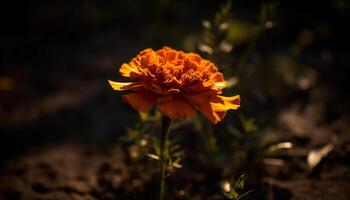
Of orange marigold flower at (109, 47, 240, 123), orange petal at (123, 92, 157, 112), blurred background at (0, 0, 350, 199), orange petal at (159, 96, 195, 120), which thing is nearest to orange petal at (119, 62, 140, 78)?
orange marigold flower at (109, 47, 240, 123)

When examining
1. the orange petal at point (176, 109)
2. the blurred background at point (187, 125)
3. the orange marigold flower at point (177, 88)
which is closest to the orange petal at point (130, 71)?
the orange marigold flower at point (177, 88)

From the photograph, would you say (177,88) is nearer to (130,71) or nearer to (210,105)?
(210,105)

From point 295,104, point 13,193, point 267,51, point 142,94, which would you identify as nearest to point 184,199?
point 142,94

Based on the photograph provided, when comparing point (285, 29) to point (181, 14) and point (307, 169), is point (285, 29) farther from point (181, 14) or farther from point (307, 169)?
point (307, 169)

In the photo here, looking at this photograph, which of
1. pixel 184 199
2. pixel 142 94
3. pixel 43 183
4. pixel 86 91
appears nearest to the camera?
pixel 142 94

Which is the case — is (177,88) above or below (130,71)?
below

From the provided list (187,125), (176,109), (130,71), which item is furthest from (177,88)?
(187,125)

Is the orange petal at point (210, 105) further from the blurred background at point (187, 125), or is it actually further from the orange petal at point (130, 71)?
the blurred background at point (187, 125)
